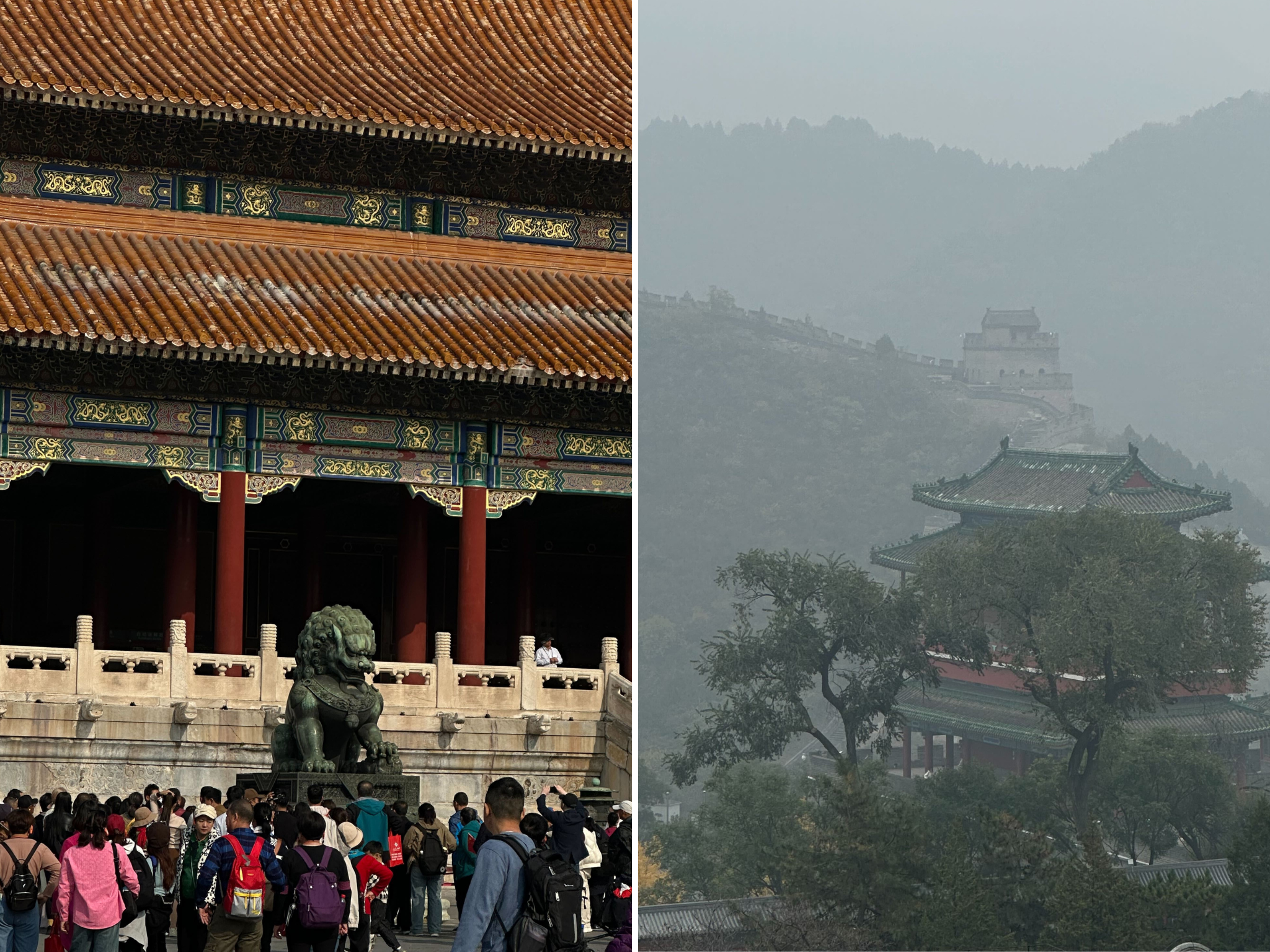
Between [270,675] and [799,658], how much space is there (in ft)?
30.0

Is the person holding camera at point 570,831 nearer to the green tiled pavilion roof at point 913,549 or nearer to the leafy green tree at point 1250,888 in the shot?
the green tiled pavilion roof at point 913,549

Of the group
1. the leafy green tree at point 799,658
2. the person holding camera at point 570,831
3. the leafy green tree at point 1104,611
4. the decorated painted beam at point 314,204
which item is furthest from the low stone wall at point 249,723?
the leafy green tree at point 1104,611

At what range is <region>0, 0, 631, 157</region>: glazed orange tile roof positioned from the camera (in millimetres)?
23953

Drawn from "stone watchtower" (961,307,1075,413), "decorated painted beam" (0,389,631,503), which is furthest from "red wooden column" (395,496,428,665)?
"stone watchtower" (961,307,1075,413)

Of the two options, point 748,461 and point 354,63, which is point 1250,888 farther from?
point 354,63

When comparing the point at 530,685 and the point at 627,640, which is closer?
the point at 530,685

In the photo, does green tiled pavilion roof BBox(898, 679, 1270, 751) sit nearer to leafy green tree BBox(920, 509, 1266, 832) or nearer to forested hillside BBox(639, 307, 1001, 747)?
leafy green tree BBox(920, 509, 1266, 832)

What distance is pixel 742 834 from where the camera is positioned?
12.1 meters

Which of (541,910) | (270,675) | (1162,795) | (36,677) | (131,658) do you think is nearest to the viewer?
(541,910)

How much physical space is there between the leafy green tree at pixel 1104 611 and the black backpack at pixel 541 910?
3.49m

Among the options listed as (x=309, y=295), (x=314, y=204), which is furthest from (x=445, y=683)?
(x=314, y=204)

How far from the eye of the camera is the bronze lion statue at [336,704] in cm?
1734

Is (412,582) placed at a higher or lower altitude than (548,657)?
higher

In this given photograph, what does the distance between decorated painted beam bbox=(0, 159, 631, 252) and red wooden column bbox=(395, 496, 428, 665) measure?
3148 mm
